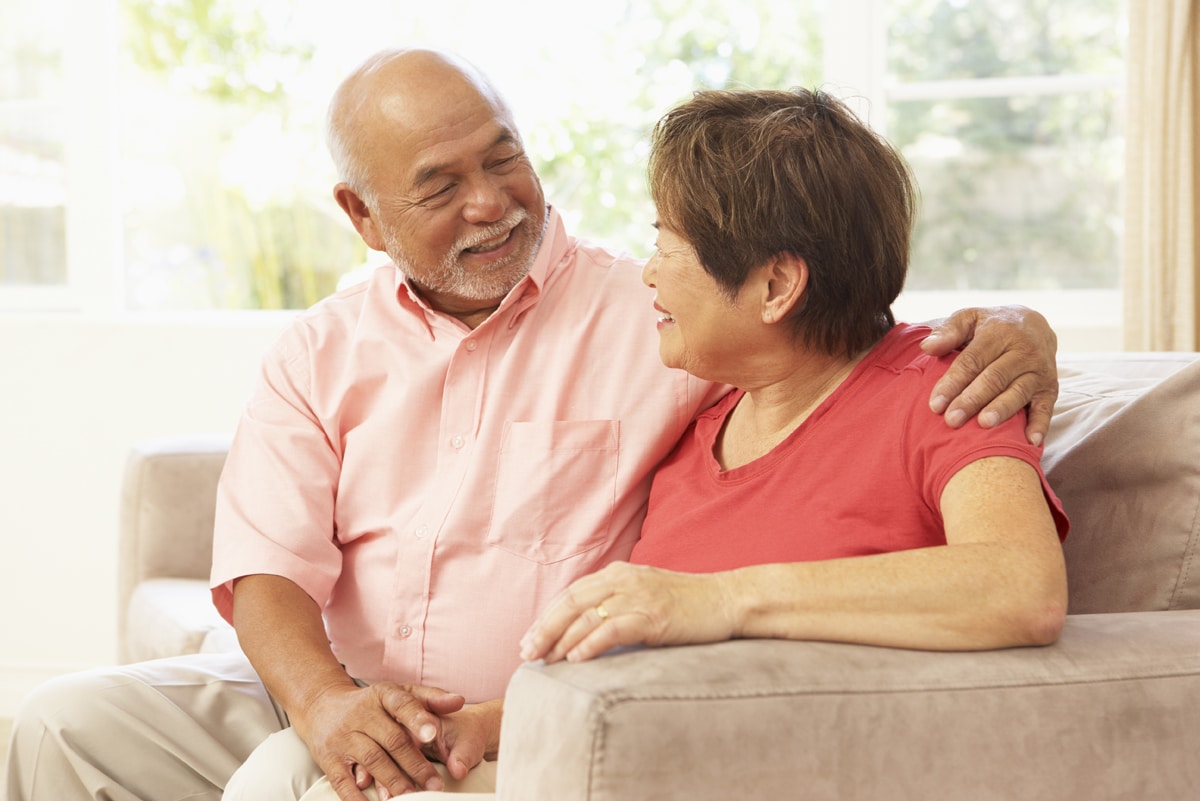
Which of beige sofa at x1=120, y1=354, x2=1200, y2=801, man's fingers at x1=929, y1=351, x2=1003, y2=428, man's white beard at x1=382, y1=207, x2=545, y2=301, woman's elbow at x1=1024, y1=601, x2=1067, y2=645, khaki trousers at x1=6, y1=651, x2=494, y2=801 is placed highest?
man's white beard at x1=382, y1=207, x2=545, y2=301

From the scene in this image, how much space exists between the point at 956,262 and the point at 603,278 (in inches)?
65.7

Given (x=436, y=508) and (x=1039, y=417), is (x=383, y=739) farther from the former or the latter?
(x=1039, y=417)

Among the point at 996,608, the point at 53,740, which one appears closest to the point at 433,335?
the point at 53,740

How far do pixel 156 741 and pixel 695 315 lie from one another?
0.88m

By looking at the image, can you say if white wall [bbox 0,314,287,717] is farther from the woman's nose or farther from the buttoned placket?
the woman's nose

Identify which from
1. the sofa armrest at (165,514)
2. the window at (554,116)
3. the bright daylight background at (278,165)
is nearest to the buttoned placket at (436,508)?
the sofa armrest at (165,514)

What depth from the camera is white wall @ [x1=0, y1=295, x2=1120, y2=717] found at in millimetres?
3385

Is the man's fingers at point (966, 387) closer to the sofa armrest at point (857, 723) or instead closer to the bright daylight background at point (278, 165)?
the sofa armrest at point (857, 723)

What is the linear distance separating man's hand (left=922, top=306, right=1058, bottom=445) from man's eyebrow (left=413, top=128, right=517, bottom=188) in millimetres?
683

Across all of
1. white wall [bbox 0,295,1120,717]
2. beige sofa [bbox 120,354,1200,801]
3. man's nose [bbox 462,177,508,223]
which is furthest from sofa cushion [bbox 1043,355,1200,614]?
white wall [bbox 0,295,1120,717]

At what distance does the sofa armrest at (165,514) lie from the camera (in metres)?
2.46

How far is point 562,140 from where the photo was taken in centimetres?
343

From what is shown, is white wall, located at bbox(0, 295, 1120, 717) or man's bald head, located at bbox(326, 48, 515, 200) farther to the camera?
white wall, located at bbox(0, 295, 1120, 717)

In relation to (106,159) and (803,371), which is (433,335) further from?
(106,159)
